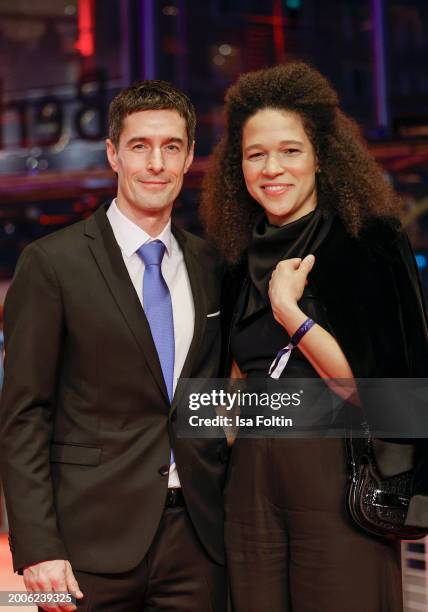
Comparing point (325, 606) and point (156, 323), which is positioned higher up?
point (156, 323)

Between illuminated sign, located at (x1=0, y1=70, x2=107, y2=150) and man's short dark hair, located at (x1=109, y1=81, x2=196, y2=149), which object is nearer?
man's short dark hair, located at (x1=109, y1=81, x2=196, y2=149)

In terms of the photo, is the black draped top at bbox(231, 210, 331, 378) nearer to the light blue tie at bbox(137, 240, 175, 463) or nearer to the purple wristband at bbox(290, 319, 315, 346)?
the purple wristband at bbox(290, 319, 315, 346)

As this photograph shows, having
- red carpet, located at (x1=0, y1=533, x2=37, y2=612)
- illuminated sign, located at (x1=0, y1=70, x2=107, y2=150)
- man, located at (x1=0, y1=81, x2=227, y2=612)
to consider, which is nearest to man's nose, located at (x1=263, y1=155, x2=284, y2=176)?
man, located at (x1=0, y1=81, x2=227, y2=612)

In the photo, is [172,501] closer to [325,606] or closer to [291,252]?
[325,606]

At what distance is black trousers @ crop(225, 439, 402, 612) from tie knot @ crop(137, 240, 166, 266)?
461mm

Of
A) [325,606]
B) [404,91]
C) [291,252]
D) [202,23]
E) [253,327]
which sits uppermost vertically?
[202,23]

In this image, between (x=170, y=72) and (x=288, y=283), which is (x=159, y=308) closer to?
(x=288, y=283)

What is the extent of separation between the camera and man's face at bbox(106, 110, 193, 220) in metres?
1.94

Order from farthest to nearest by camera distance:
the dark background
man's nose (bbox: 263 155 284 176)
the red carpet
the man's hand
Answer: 1. the dark background
2. the red carpet
3. man's nose (bbox: 263 155 284 176)
4. the man's hand

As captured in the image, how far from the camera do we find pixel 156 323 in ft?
6.23

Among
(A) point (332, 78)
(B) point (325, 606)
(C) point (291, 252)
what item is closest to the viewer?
(B) point (325, 606)

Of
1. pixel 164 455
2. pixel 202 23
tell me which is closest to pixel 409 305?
pixel 164 455

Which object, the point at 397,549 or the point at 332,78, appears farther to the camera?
the point at 332,78

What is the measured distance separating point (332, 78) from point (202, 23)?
2.54 feet
